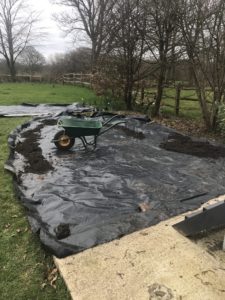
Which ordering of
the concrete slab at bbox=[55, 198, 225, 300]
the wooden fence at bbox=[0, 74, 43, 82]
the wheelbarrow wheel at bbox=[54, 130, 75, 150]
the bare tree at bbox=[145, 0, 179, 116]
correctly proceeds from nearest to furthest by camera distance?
the concrete slab at bbox=[55, 198, 225, 300], the wheelbarrow wheel at bbox=[54, 130, 75, 150], the bare tree at bbox=[145, 0, 179, 116], the wooden fence at bbox=[0, 74, 43, 82]

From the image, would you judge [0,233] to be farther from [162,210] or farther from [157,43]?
[157,43]

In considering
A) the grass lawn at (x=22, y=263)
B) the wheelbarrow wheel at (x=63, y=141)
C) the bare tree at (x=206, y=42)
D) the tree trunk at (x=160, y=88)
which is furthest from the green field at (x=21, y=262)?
the tree trunk at (x=160, y=88)

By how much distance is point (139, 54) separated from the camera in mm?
8422

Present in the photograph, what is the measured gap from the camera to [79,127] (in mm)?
4551

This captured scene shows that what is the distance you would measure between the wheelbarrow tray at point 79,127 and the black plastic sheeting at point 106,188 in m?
0.31

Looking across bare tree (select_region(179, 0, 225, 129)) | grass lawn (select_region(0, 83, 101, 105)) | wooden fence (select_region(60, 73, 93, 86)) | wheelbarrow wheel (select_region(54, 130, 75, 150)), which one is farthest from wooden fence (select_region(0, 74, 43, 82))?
wheelbarrow wheel (select_region(54, 130, 75, 150))

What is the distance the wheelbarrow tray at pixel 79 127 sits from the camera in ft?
14.9

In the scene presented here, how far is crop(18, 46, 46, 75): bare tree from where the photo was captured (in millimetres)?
31312

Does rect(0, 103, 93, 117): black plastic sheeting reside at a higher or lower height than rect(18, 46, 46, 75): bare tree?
lower

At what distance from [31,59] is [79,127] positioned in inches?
1220

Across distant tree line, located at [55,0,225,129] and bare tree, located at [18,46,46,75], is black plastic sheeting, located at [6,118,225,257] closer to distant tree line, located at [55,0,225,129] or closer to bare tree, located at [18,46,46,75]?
distant tree line, located at [55,0,225,129]

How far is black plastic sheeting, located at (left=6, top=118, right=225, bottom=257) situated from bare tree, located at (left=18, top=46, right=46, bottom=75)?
2820 cm

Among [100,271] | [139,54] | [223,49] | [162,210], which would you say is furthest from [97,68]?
[100,271]

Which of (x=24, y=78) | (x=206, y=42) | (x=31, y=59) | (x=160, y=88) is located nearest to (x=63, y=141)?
(x=206, y=42)
